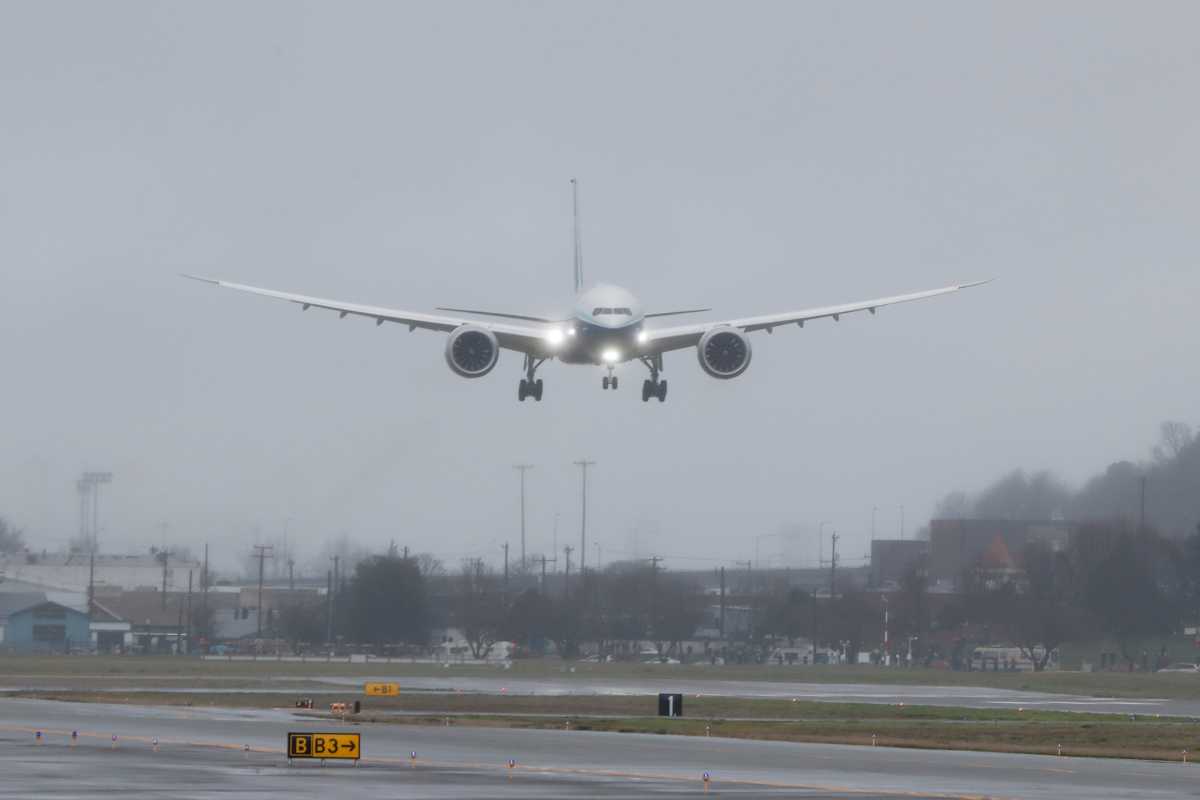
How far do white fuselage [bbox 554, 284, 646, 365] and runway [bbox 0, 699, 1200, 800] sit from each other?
14313 mm

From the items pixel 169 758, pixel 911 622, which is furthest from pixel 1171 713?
pixel 911 622

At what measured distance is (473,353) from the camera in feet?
230

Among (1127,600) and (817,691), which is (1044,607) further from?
(817,691)

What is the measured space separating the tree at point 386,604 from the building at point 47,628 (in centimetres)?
4771

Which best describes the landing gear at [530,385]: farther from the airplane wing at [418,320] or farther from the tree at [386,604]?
the tree at [386,604]

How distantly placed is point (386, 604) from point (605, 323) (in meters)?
78.7

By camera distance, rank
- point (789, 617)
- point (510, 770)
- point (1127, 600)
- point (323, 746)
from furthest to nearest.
A: point (789, 617) < point (1127, 600) < point (323, 746) < point (510, 770)

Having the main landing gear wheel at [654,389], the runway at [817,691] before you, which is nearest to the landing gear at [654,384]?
the main landing gear wheel at [654,389]

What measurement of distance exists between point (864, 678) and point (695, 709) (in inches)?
1546

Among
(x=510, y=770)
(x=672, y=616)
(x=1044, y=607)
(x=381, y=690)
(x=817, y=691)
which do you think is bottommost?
(x=510, y=770)

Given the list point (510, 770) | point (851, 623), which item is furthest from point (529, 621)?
point (510, 770)

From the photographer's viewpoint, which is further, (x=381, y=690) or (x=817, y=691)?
(x=817, y=691)

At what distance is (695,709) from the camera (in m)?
76.9

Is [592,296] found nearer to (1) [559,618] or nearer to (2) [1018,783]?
(2) [1018,783]
